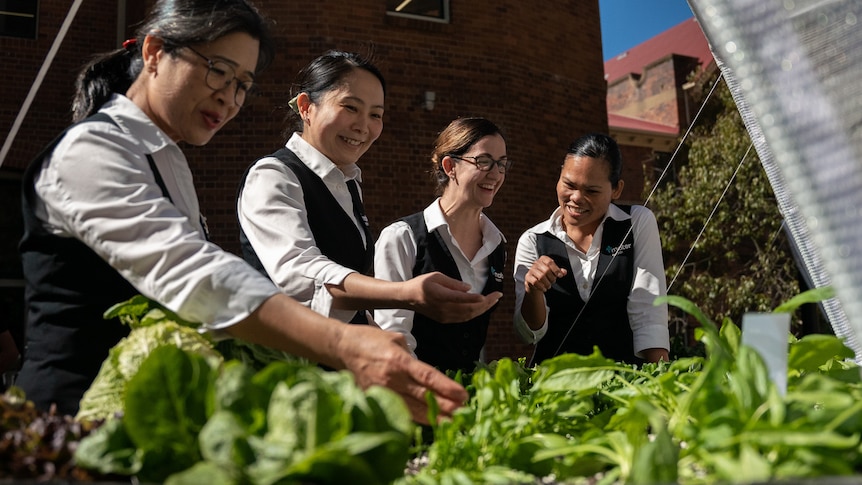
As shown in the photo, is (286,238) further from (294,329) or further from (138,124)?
(294,329)

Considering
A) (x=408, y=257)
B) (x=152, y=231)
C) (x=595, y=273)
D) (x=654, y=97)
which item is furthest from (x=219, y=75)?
(x=654, y=97)

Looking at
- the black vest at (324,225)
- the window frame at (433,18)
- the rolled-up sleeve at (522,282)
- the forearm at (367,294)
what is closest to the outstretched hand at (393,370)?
the forearm at (367,294)

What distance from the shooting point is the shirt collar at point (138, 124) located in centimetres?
131

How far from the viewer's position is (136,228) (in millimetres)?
1093

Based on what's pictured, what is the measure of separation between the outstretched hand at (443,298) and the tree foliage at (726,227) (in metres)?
9.88

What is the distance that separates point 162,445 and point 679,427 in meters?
0.55

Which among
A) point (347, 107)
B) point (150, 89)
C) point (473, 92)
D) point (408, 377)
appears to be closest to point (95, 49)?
point (473, 92)

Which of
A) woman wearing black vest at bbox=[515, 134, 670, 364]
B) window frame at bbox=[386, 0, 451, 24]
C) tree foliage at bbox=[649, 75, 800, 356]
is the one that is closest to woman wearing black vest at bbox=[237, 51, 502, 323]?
woman wearing black vest at bbox=[515, 134, 670, 364]

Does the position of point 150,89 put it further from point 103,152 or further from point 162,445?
point 162,445

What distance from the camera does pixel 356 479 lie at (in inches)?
26.7

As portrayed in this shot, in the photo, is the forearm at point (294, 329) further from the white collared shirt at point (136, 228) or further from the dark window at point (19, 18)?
the dark window at point (19, 18)

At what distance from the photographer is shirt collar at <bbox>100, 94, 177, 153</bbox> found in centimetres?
131

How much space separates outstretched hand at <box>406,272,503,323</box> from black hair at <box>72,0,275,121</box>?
22.9 inches

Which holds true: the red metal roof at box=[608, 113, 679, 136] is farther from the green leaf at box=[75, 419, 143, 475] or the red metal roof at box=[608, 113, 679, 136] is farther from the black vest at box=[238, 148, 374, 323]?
the green leaf at box=[75, 419, 143, 475]
